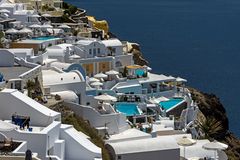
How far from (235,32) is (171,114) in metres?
107

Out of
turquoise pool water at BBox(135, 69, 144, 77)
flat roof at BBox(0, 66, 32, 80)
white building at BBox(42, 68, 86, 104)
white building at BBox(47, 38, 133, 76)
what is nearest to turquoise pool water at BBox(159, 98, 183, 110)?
turquoise pool water at BBox(135, 69, 144, 77)

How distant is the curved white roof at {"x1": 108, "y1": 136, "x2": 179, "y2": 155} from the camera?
25516 mm

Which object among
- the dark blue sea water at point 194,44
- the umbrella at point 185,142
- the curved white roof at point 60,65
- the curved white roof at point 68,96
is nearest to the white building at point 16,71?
the curved white roof at point 68,96

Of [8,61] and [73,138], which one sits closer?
[73,138]

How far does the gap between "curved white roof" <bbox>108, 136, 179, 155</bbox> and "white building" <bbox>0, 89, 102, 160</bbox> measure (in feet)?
8.50

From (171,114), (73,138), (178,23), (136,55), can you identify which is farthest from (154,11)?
(73,138)

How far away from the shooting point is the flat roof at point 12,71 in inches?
1068

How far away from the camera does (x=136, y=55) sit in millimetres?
51344

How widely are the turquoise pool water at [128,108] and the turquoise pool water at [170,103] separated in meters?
3.33

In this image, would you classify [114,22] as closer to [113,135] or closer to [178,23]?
[178,23]

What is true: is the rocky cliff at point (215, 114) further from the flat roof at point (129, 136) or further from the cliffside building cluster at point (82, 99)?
the flat roof at point (129, 136)

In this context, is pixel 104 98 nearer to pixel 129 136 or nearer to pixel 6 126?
pixel 129 136

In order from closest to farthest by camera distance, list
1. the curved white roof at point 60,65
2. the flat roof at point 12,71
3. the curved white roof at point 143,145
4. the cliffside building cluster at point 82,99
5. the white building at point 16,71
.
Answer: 1. the cliffside building cluster at point 82,99
2. the curved white roof at point 143,145
3. the white building at point 16,71
4. the flat roof at point 12,71
5. the curved white roof at point 60,65

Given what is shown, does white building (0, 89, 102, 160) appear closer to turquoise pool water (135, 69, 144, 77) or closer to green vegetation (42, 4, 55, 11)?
turquoise pool water (135, 69, 144, 77)
